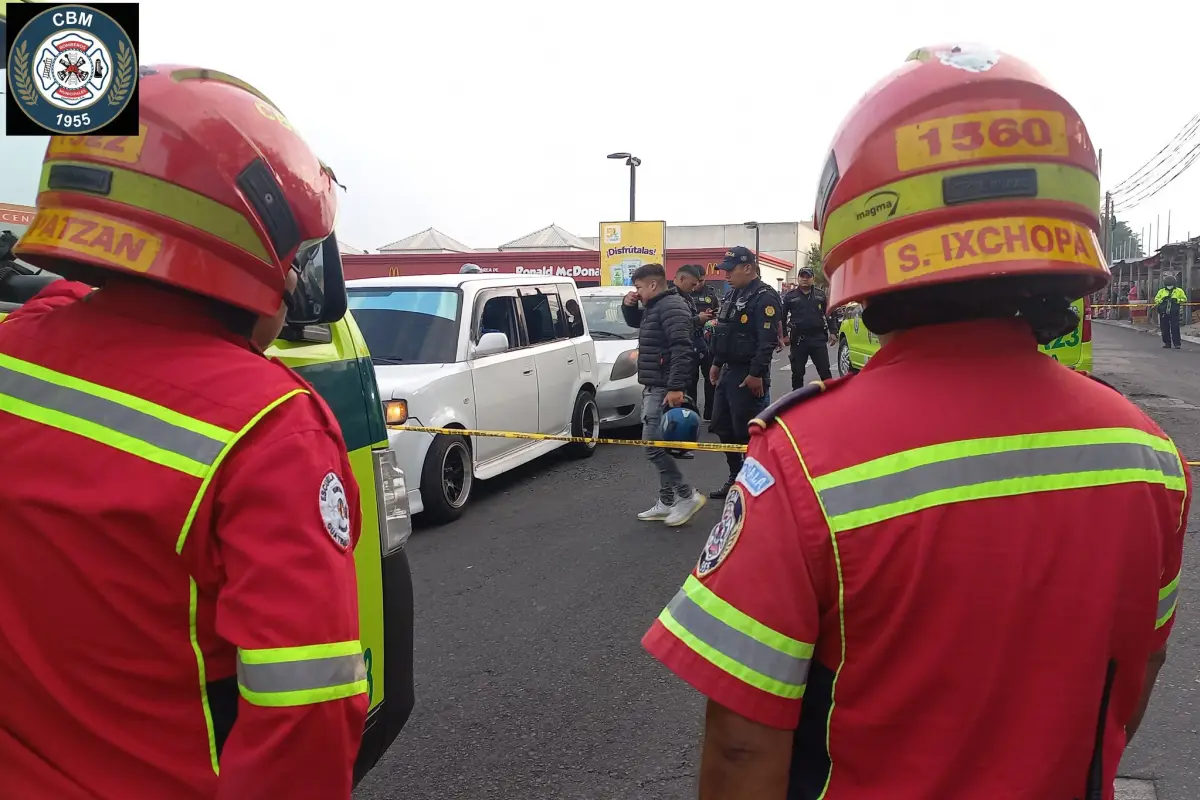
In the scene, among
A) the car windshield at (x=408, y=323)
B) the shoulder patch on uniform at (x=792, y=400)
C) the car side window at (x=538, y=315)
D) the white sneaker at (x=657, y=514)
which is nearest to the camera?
the shoulder patch on uniform at (x=792, y=400)

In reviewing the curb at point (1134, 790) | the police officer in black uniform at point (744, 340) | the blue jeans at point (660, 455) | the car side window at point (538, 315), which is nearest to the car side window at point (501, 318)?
the car side window at point (538, 315)

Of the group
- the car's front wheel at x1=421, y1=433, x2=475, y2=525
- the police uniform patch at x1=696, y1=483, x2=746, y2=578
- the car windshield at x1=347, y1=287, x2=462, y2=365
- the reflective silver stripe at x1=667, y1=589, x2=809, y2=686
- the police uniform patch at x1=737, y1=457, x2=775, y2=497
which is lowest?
the car's front wheel at x1=421, y1=433, x2=475, y2=525

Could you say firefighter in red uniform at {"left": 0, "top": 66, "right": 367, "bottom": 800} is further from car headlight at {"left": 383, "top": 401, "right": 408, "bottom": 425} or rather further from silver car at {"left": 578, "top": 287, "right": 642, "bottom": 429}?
silver car at {"left": 578, "top": 287, "right": 642, "bottom": 429}

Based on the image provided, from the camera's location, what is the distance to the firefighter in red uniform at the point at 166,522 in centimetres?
115

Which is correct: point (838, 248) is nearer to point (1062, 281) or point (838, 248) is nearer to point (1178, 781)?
point (1062, 281)

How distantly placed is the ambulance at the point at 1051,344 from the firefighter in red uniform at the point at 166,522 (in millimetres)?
843

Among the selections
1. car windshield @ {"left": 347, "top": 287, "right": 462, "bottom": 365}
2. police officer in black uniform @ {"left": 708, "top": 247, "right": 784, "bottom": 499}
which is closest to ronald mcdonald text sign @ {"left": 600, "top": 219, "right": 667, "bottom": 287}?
car windshield @ {"left": 347, "top": 287, "right": 462, "bottom": 365}

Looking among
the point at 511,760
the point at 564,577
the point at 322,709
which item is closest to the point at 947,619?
the point at 322,709

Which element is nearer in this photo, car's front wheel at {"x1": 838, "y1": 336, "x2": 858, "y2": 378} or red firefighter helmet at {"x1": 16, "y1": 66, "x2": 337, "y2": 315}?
red firefighter helmet at {"x1": 16, "y1": 66, "x2": 337, "y2": 315}

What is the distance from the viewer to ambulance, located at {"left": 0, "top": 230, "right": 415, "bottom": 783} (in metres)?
2.35

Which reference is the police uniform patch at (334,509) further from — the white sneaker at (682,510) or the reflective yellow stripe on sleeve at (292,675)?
the white sneaker at (682,510)

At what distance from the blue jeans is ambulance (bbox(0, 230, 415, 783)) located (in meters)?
3.64

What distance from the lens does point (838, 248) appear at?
4.17 ft

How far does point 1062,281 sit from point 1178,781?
2.54 m
